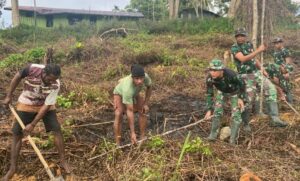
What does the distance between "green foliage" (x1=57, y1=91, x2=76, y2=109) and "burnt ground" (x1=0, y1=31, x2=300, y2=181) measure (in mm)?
96

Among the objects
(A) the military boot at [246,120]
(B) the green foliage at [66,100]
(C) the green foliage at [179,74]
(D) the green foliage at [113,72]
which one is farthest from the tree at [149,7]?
(A) the military boot at [246,120]

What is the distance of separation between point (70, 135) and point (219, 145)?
214cm

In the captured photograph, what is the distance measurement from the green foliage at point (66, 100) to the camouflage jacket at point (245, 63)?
3.36 meters

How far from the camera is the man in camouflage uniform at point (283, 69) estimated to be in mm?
7758

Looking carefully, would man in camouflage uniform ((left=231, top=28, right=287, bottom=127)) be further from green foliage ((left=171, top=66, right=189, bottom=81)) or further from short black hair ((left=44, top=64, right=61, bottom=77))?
green foliage ((left=171, top=66, right=189, bottom=81))

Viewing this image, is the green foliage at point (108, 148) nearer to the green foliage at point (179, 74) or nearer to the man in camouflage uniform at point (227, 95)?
the man in camouflage uniform at point (227, 95)

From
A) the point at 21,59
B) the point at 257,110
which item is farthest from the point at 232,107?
the point at 21,59

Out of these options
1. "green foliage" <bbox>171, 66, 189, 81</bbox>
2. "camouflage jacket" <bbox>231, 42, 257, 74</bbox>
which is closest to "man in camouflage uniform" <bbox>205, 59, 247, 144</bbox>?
"camouflage jacket" <bbox>231, 42, 257, 74</bbox>

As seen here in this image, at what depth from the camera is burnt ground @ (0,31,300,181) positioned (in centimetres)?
488

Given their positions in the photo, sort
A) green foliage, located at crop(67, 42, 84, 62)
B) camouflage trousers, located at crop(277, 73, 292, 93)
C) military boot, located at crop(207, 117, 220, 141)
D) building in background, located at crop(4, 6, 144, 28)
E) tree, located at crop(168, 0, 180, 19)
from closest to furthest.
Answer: military boot, located at crop(207, 117, 220, 141), camouflage trousers, located at crop(277, 73, 292, 93), green foliage, located at crop(67, 42, 84, 62), tree, located at crop(168, 0, 180, 19), building in background, located at crop(4, 6, 144, 28)

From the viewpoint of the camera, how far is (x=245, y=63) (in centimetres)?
666

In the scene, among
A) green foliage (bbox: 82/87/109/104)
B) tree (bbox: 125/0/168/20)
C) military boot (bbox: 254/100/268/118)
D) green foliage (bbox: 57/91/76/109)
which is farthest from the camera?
tree (bbox: 125/0/168/20)

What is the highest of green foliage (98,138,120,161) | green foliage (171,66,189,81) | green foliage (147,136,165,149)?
green foliage (171,66,189,81)

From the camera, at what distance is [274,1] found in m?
12.2
